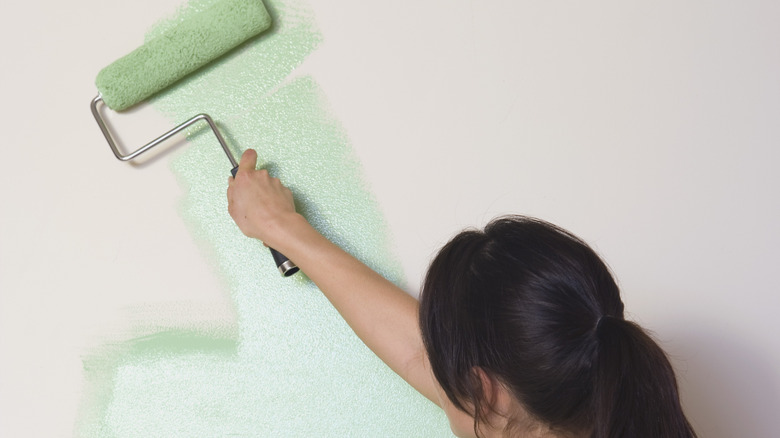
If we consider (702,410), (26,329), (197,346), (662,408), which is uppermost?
(26,329)

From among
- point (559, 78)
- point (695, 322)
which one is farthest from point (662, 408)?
point (559, 78)

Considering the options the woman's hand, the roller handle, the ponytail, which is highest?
the woman's hand

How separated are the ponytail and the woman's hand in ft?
1.38

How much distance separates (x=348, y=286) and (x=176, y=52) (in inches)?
13.8

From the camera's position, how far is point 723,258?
1.10 metres

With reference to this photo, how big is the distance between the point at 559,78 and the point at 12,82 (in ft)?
2.36

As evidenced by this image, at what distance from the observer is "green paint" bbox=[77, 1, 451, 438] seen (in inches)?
38.7

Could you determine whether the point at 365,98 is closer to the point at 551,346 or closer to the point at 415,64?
the point at 415,64

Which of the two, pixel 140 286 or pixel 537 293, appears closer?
pixel 537 293

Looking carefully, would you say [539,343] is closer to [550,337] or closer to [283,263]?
[550,337]

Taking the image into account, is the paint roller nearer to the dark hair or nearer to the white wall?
the white wall

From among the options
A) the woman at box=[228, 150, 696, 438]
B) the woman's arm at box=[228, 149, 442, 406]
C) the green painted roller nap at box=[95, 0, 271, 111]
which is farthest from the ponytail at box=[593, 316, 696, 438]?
the green painted roller nap at box=[95, 0, 271, 111]

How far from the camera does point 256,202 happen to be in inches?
37.4

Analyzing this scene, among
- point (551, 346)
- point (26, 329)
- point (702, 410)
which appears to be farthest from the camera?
point (702, 410)
